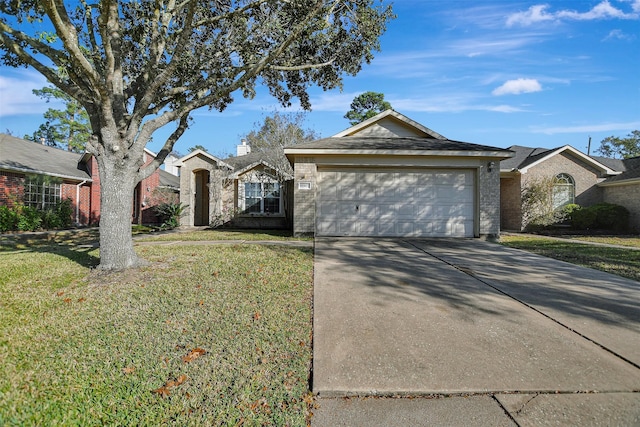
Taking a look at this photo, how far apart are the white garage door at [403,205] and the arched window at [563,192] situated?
9241 millimetres

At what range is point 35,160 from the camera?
15586 millimetres

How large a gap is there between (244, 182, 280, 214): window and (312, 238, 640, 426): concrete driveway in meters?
10.7

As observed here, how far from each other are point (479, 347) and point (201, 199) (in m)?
17.5

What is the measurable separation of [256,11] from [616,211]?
18206mm

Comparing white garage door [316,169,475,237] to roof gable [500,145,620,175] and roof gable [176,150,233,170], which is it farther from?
roof gable [176,150,233,170]

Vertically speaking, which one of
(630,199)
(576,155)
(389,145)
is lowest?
(630,199)

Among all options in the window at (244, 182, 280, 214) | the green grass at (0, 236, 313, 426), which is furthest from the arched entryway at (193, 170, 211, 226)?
the green grass at (0, 236, 313, 426)

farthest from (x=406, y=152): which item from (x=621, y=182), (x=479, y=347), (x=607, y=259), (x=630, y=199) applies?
(x=630, y=199)

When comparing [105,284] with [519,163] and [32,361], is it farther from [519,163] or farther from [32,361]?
[519,163]

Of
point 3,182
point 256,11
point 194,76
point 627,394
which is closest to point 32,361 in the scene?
point 627,394

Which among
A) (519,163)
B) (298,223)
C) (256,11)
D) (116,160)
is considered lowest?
(298,223)

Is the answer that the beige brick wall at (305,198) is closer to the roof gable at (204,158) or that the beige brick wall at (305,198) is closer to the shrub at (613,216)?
the roof gable at (204,158)

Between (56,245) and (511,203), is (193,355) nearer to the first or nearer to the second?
(56,245)

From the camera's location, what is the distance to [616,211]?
50.7 ft
